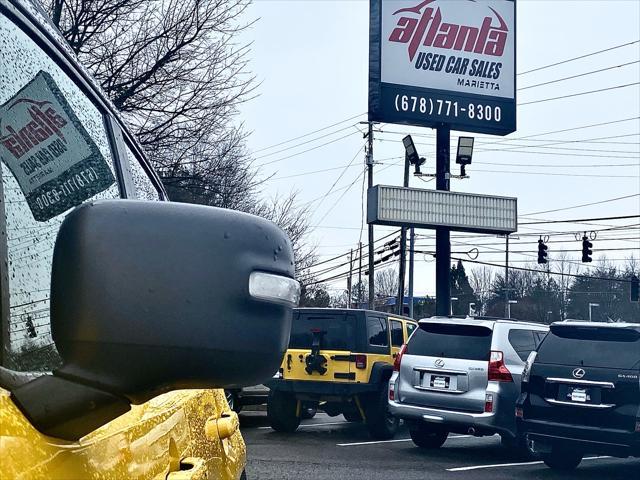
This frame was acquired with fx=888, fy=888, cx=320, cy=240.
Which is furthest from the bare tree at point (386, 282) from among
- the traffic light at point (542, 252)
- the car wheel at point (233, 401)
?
the car wheel at point (233, 401)

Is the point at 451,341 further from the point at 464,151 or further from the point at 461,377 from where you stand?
the point at 464,151

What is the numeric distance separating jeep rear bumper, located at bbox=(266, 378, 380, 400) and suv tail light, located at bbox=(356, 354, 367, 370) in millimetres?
258

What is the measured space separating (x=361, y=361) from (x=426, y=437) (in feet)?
5.29

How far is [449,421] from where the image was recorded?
35.2 ft

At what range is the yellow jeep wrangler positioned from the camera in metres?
12.7

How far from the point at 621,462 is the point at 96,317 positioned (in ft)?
35.8

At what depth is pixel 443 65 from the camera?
84.9ft

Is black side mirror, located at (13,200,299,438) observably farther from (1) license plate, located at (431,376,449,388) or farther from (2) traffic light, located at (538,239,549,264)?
(2) traffic light, located at (538,239,549,264)

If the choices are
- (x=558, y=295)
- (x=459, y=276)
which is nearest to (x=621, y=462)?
(x=558, y=295)

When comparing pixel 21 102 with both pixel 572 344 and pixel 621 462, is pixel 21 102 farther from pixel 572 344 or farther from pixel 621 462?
pixel 621 462

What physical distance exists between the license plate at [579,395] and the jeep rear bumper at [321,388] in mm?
3918

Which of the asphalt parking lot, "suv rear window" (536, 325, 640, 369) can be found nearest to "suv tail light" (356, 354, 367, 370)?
the asphalt parking lot

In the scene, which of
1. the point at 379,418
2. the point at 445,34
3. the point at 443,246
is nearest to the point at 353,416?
the point at 379,418

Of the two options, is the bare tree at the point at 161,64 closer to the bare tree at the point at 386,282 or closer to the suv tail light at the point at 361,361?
the suv tail light at the point at 361,361
